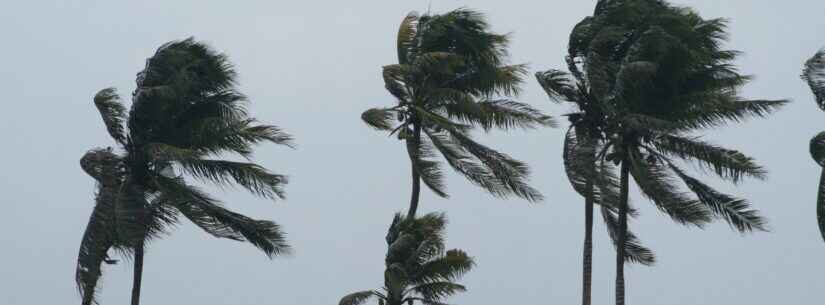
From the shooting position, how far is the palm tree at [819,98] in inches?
1406

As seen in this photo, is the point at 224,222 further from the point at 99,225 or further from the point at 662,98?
the point at 662,98

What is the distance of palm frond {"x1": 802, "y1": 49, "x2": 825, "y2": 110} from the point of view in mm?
36562

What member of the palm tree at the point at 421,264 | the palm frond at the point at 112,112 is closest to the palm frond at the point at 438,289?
the palm tree at the point at 421,264

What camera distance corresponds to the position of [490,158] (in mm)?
41281

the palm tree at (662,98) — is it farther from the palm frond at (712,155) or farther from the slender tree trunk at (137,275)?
the slender tree trunk at (137,275)

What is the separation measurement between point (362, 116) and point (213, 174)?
5.58m

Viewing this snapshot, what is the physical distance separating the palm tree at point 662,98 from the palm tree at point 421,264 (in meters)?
4.16

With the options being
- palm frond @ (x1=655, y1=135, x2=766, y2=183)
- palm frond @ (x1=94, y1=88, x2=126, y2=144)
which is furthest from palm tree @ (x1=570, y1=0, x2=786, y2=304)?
palm frond @ (x1=94, y1=88, x2=126, y2=144)

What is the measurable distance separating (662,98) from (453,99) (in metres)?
5.60

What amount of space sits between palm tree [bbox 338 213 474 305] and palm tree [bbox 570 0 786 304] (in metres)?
4.16

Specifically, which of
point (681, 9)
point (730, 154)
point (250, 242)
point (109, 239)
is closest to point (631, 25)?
point (681, 9)

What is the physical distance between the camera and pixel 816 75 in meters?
36.8

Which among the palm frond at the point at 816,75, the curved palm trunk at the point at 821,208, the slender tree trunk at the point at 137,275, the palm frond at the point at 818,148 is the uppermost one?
the palm frond at the point at 816,75

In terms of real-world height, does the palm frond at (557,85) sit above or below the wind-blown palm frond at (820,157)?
above
